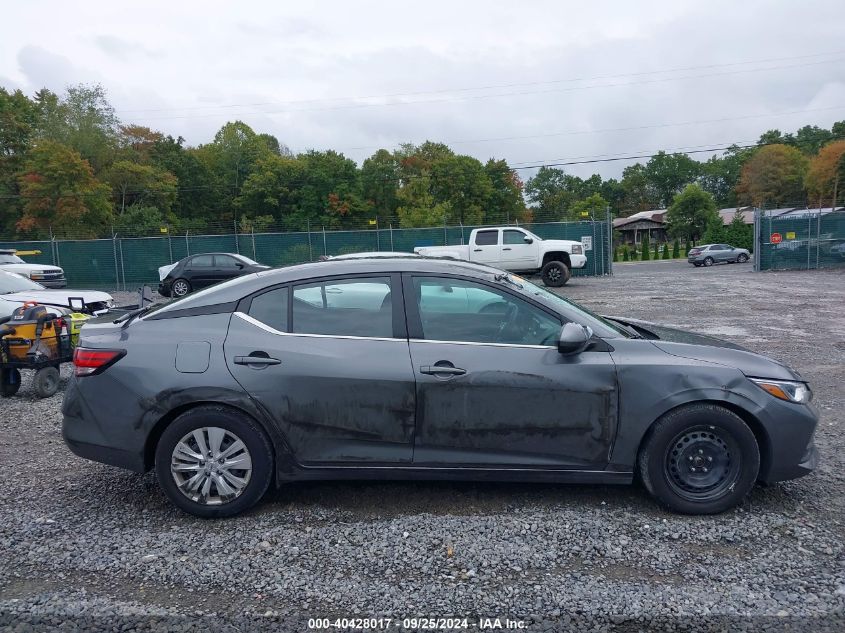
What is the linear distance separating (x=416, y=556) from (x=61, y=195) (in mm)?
45294

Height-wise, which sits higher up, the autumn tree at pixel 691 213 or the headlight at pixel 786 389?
the autumn tree at pixel 691 213

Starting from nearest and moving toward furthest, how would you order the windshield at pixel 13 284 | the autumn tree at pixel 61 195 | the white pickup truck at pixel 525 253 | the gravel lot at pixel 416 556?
1. the gravel lot at pixel 416 556
2. the windshield at pixel 13 284
3. the white pickup truck at pixel 525 253
4. the autumn tree at pixel 61 195

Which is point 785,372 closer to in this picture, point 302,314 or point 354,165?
point 302,314

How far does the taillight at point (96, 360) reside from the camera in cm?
425

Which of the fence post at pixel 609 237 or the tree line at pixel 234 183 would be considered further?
the tree line at pixel 234 183

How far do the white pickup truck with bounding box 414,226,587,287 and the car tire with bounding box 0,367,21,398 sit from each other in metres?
15.4

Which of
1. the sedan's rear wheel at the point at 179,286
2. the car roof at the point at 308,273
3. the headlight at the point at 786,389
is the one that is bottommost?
the sedan's rear wheel at the point at 179,286

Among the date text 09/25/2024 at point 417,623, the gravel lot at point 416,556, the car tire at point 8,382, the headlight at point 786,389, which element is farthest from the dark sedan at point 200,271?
the date text 09/25/2024 at point 417,623

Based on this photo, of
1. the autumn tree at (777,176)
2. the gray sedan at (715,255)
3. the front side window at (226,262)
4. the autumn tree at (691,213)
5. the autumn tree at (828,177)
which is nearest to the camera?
the front side window at (226,262)

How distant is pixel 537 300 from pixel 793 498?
6.85 ft

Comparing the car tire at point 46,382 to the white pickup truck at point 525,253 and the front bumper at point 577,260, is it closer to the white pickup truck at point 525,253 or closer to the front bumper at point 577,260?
the white pickup truck at point 525,253

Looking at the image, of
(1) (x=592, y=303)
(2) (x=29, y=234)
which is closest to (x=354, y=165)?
(2) (x=29, y=234)

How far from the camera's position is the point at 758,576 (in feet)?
11.3

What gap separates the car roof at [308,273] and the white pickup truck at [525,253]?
1784 centimetres
